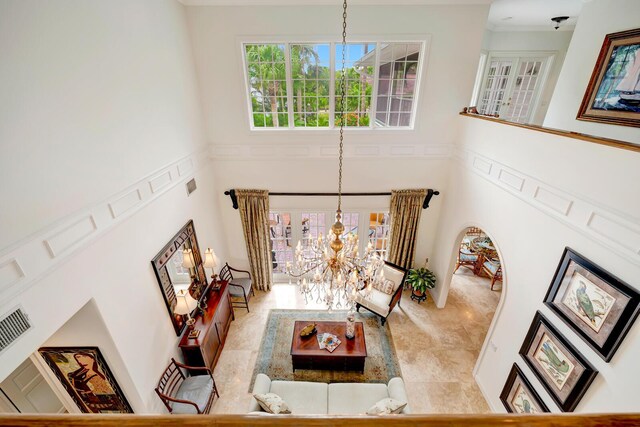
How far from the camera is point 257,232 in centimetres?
586

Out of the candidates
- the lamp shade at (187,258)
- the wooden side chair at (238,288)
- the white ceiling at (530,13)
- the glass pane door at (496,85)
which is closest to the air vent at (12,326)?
the lamp shade at (187,258)

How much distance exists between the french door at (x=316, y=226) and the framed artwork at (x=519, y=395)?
2.78 metres

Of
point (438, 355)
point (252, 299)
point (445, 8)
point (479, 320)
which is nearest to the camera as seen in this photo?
point (445, 8)

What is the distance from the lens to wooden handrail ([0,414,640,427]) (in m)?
0.59

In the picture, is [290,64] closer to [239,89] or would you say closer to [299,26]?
[299,26]

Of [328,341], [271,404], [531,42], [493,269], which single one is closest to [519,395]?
[328,341]

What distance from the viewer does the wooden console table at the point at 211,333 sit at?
4121mm

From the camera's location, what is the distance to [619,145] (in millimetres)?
2438

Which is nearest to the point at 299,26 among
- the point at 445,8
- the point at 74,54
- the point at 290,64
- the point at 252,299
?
the point at 290,64

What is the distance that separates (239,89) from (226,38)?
760 millimetres

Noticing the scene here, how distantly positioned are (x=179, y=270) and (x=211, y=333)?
1116mm

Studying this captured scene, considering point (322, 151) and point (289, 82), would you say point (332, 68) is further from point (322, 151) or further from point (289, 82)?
point (322, 151)

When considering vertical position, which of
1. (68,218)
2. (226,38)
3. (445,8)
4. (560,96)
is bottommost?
(68,218)

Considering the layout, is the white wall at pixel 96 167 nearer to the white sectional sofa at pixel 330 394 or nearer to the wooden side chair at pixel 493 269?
the white sectional sofa at pixel 330 394
